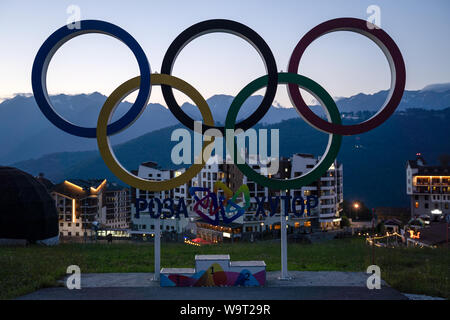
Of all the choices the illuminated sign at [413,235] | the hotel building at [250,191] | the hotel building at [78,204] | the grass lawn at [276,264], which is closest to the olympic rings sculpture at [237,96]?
the grass lawn at [276,264]

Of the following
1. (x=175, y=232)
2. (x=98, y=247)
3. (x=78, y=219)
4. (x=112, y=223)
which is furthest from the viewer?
(x=112, y=223)

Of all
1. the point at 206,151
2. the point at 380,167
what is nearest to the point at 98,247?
the point at 206,151

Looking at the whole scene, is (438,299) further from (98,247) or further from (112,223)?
(112,223)

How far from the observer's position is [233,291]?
13.7 meters

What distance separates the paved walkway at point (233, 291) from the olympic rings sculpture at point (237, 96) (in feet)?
11.9

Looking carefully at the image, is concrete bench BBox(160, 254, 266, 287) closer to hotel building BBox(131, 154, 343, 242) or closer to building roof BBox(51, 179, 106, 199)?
hotel building BBox(131, 154, 343, 242)

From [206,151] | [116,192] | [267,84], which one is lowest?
[116,192]

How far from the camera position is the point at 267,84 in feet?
51.1

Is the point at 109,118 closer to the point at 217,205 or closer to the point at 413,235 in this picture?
the point at 217,205

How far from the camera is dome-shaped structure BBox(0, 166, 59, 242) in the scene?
37438 mm

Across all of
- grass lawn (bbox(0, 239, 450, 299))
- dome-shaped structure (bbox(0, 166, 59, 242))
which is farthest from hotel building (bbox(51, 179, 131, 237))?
grass lawn (bbox(0, 239, 450, 299))

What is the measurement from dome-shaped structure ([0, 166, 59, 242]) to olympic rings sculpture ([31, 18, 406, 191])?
2631 cm
